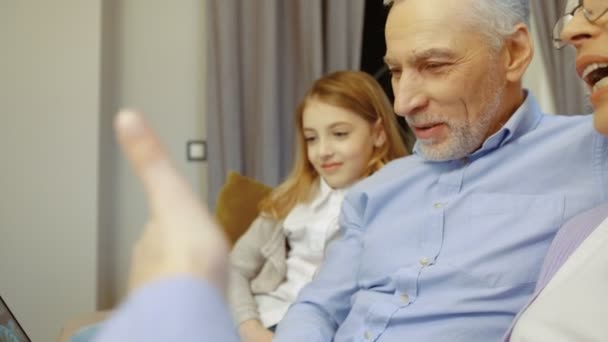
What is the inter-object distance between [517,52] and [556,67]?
180 centimetres

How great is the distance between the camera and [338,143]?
5.56ft

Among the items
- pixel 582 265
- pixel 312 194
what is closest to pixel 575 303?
pixel 582 265

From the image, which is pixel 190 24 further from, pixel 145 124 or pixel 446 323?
pixel 145 124

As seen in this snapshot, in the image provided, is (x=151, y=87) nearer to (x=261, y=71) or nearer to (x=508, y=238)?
(x=261, y=71)

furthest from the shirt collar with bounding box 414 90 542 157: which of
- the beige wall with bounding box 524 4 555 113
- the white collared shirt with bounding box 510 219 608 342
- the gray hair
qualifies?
the beige wall with bounding box 524 4 555 113

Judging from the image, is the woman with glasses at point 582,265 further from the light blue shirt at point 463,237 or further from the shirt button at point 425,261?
the shirt button at point 425,261

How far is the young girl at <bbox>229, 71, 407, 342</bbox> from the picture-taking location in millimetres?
1688

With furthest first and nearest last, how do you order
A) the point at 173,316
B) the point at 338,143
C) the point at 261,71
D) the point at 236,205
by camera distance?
the point at 261,71 → the point at 236,205 → the point at 338,143 → the point at 173,316

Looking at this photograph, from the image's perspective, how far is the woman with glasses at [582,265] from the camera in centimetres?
73

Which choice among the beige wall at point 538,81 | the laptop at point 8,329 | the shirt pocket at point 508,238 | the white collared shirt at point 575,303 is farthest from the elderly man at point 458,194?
the beige wall at point 538,81

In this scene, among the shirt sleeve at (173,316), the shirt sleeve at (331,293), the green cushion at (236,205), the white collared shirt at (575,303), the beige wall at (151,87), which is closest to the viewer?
the shirt sleeve at (173,316)

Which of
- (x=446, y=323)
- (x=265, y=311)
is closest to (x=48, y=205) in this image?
(x=265, y=311)

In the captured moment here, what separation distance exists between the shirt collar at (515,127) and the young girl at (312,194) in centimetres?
58

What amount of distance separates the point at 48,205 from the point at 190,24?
3.54 feet
